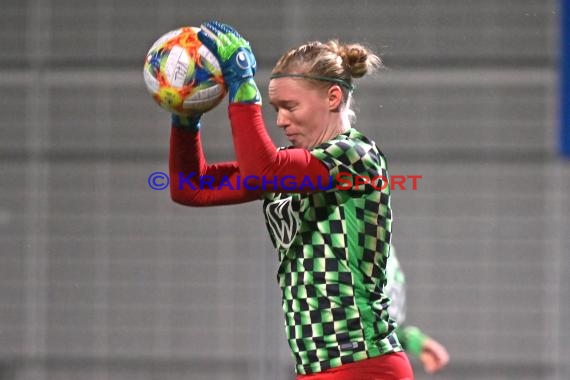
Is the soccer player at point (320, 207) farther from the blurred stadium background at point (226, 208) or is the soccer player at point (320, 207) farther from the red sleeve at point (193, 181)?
the blurred stadium background at point (226, 208)

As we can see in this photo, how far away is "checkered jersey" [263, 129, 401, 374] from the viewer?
194cm

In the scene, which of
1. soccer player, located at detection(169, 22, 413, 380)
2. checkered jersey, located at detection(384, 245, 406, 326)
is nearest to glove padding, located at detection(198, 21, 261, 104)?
soccer player, located at detection(169, 22, 413, 380)

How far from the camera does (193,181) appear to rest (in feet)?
7.31

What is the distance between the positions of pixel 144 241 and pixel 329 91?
3.08m

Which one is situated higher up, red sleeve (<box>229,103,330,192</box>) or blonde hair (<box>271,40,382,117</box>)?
blonde hair (<box>271,40,382,117</box>)

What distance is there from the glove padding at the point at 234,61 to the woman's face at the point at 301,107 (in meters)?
0.11

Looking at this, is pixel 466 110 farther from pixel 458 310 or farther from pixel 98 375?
pixel 98 375

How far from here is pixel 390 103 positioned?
4855mm

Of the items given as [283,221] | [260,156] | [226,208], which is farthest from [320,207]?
[226,208]

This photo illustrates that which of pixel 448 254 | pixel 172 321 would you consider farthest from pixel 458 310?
pixel 172 321

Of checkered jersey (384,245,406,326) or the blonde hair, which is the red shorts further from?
checkered jersey (384,245,406,326)

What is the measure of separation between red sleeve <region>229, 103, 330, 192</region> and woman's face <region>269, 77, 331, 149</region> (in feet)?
0.46

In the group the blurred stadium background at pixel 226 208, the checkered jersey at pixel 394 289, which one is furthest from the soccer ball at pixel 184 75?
the blurred stadium background at pixel 226 208

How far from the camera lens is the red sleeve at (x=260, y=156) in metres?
1.84
